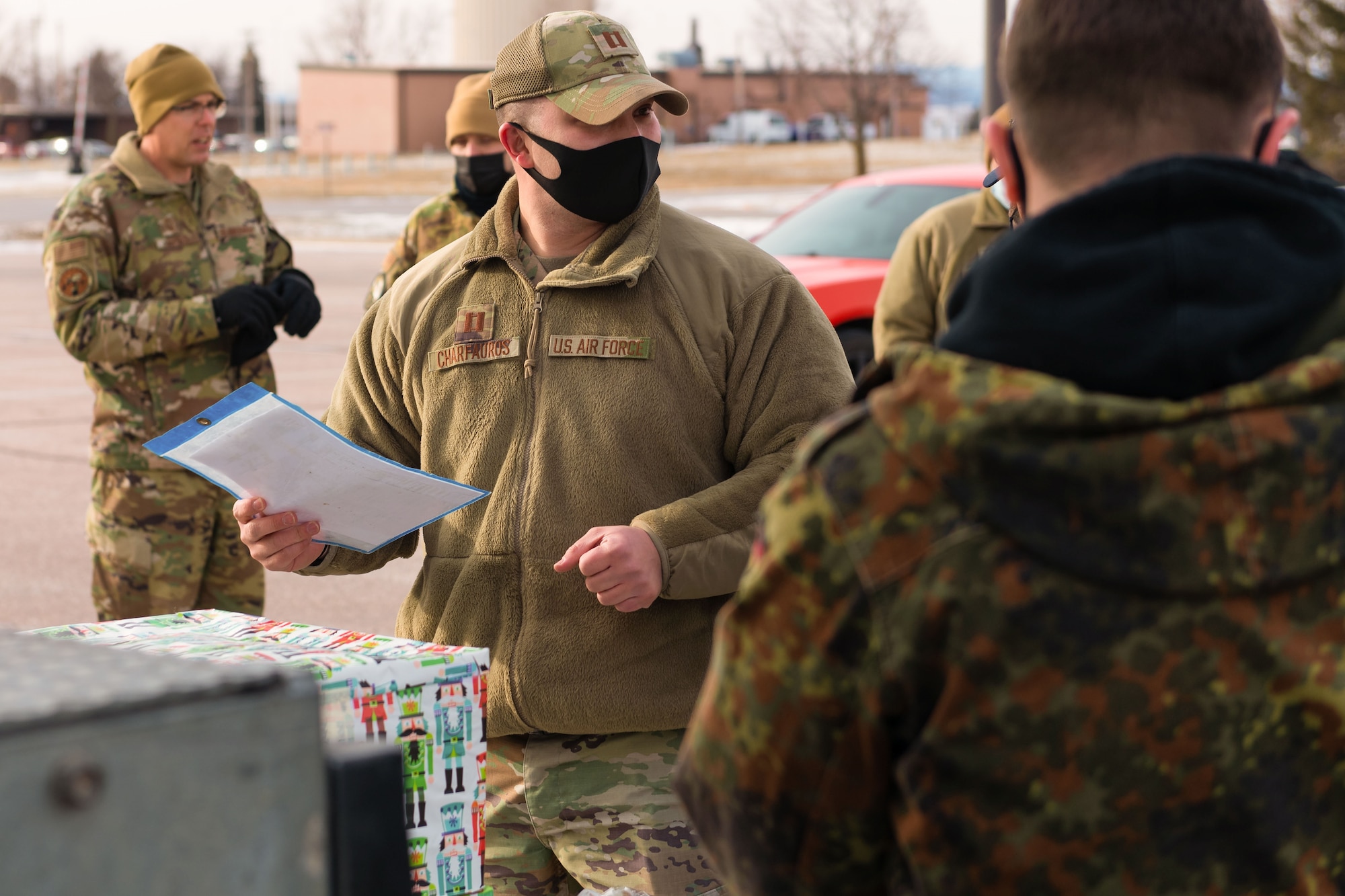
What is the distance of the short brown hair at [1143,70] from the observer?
128cm

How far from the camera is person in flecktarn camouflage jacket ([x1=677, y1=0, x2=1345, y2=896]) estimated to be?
47.2 inches

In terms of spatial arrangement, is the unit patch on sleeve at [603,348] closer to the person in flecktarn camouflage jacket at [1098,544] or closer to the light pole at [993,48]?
the person in flecktarn camouflage jacket at [1098,544]

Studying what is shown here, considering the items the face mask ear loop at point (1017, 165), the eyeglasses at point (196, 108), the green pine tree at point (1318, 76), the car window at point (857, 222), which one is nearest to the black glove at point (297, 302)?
the eyeglasses at point (196, 108)

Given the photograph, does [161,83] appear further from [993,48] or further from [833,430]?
[993,48]

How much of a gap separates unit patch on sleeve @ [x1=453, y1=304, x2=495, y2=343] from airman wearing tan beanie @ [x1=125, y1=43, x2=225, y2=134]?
2.52 metres

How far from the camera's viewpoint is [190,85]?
4914 mm

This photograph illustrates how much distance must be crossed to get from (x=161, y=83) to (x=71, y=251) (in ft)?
2.18

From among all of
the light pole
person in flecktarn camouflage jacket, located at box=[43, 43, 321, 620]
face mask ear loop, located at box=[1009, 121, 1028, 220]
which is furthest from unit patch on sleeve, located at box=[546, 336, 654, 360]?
the light pole

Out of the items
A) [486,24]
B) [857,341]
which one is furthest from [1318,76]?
[486,24]

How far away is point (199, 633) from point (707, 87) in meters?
87.7

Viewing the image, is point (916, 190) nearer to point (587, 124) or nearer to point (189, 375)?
point (189, 375)

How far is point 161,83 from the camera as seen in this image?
487cm

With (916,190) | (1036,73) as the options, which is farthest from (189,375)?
(916,190)

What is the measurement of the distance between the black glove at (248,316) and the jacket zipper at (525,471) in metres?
2.31
